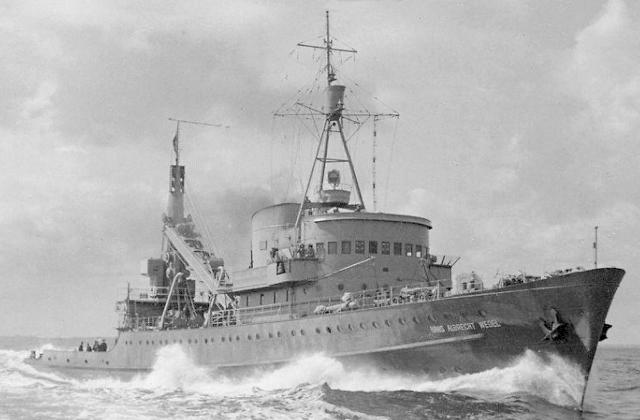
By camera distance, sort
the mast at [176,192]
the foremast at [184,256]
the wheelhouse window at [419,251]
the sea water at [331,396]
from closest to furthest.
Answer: the sea water at [331,396] < the wheelhouse window at [419,251] < the foremast at [184,256] < the mast at [176,192]

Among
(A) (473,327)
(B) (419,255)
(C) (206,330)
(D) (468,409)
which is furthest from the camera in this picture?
(C) (206,330)

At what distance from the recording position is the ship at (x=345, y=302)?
21391mm

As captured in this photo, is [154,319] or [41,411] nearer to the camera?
[41,411]

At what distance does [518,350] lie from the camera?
21.9 metres

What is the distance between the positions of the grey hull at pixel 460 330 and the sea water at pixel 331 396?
0.46 meters

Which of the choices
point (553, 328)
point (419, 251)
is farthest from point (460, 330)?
point (419, 251)

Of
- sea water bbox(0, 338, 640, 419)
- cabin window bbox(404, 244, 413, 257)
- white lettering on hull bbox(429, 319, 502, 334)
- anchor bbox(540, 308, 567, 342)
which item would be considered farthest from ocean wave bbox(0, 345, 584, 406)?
cabin window bbox(404, 244, 413, 257)

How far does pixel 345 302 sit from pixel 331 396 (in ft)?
11.5

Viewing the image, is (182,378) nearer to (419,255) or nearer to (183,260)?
(183,260)

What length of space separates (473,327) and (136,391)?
56.1ft

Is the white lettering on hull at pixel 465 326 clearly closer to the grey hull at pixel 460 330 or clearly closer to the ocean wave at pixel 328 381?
the grey hull at pixel 460 330

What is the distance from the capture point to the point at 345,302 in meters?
25.5

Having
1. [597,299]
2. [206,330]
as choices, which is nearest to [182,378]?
[206,330]

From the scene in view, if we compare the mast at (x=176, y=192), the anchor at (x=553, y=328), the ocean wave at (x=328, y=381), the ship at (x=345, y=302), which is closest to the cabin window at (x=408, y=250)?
the ship at (x=345, y=302)
